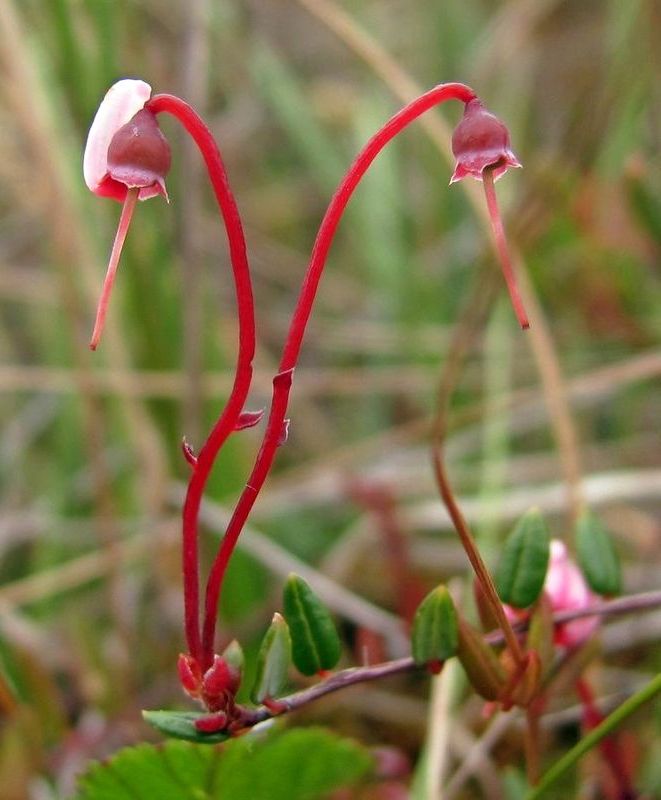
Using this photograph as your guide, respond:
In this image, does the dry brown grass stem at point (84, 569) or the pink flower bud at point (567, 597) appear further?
the dry brown grass stem at point (84, 569)

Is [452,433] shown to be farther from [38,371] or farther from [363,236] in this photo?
[38,371]

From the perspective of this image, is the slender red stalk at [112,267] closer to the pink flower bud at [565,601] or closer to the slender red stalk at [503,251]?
the slender red stalk at [503,251]

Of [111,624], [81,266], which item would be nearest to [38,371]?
[81,266]

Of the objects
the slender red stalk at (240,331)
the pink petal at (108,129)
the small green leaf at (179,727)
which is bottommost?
the small green leaf at (179,727)

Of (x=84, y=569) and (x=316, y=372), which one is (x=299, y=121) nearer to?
(x=316, y=372)

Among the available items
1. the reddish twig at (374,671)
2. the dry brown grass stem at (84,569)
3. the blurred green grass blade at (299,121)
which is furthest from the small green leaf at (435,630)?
the blurred green grass blade at (299,121)

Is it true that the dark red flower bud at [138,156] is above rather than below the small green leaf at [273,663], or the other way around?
above
